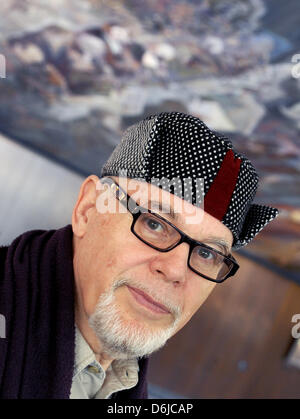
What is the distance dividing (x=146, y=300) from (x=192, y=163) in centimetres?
36

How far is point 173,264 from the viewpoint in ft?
3.50

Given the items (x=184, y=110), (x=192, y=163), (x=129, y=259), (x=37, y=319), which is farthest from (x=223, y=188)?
(x=184, y=110)

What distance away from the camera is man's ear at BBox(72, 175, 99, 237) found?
1235 mm

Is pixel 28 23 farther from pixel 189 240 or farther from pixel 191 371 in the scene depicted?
pixel 191 371

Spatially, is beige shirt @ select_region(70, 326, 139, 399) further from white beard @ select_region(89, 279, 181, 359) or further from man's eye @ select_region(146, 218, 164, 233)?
man's eye @ select_region(146, 218, 164, 233)

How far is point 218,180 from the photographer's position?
1167 millimetres

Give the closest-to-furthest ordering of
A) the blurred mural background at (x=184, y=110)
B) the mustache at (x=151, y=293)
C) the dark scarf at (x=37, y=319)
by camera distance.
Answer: the dark scarf at (x=37, y=319) → the mustache at (x=151, y=293) → the blurred mural background at (x=184, y=110)

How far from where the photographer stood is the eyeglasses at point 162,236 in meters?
1.09

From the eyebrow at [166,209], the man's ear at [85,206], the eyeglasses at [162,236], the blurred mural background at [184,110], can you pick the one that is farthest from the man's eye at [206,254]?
the blurred mural background at [184,110]

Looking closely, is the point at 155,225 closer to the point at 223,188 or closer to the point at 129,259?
the point at 129,259

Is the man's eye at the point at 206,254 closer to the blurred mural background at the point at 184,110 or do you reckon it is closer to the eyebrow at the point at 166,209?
the eyebrow at the point at 166,209

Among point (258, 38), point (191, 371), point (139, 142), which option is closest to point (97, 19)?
point (258, 38)

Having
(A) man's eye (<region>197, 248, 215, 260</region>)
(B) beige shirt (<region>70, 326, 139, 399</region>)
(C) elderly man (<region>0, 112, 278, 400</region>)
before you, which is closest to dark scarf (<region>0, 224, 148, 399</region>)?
(C) elderly man (<region>0, 112, 278, 400</region>)

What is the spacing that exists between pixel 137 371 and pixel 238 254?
9184mm
